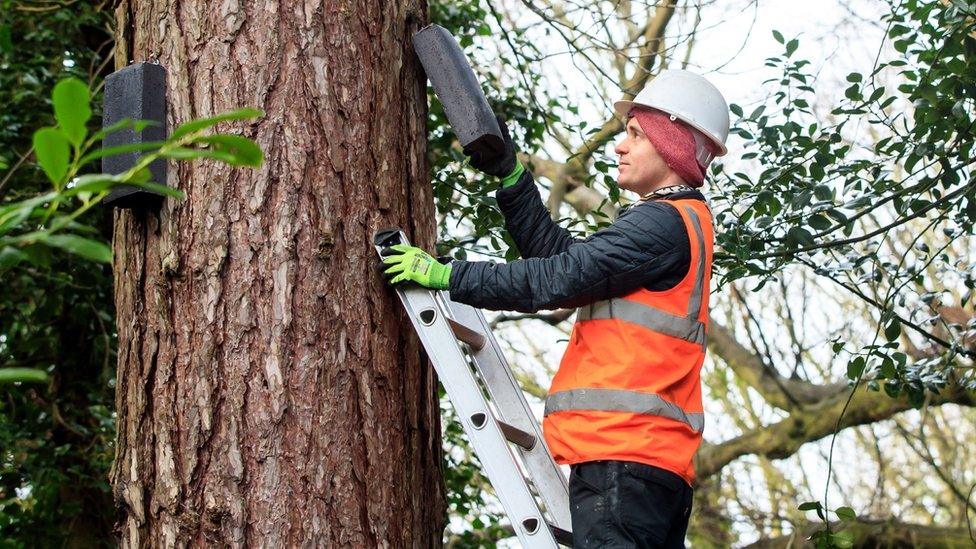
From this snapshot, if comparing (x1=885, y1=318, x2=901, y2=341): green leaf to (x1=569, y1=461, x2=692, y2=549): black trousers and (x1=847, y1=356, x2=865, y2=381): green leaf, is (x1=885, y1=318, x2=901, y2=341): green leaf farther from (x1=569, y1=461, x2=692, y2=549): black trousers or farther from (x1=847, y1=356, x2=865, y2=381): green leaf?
(x1=569, y1=461, x2=692, y2=549): black trousers

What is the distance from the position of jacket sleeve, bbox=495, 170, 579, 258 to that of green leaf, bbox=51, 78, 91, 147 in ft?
6.66

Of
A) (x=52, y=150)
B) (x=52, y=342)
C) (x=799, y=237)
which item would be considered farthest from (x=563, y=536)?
(x=52, y=342)

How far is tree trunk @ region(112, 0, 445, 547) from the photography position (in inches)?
88.0

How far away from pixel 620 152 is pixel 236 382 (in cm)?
123

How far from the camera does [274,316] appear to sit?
2.29 m

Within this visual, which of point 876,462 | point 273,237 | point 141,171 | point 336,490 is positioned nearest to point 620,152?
point 273,237

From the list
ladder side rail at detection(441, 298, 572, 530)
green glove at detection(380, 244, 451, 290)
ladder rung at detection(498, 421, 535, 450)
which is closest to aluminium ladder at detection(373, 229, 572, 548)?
green glove at detection(380, 244, 451, 290)

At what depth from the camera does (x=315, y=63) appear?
2.43m

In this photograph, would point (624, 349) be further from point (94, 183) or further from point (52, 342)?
point (52, 342)

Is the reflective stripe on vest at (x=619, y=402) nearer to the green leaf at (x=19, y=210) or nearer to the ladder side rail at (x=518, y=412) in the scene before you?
the ladder side rail at (x=518, y=412)

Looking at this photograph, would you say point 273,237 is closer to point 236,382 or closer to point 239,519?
point 236,382

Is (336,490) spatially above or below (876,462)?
below

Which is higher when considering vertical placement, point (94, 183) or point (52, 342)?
point (52, 342)

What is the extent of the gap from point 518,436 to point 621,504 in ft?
1.41
